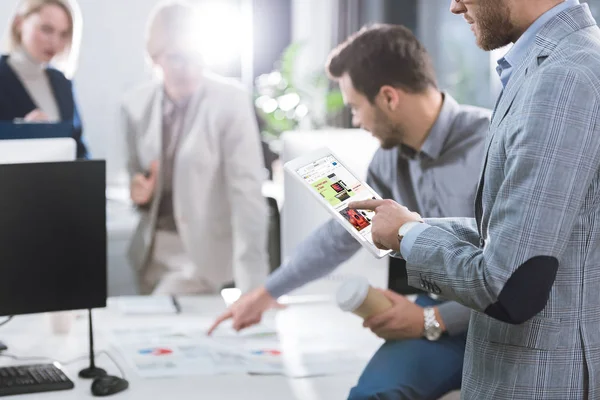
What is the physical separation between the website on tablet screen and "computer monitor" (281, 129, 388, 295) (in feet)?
1.99

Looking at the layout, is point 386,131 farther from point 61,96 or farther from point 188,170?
point 61,96

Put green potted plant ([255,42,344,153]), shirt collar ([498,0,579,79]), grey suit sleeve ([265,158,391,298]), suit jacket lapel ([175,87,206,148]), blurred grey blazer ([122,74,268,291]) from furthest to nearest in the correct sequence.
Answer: green potted plant ([255,42,344,153])
suit jacket lapel ([175,87,206,148])
blurred grey blazer ([122,74,268,291])
grey suit sleeve ([265,158,391,298])
shirt collar ([498,0,579,79])

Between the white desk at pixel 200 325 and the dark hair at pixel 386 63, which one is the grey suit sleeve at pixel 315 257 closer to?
the white desk at pixel 200 325

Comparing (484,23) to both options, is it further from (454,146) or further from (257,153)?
(257,153)

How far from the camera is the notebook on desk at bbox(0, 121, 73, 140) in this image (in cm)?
217

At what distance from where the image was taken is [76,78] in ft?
16.6

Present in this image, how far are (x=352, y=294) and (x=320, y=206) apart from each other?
20.3 inches

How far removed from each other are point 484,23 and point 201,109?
218 cm

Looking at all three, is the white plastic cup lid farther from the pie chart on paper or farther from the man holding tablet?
the pie chart on paper

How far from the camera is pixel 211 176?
3.37 m

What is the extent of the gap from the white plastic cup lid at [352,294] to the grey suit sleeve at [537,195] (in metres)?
0.58

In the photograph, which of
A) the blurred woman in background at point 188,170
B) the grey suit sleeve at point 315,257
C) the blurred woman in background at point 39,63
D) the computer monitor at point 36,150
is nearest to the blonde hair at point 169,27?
the blurred woman in background at point 188,170

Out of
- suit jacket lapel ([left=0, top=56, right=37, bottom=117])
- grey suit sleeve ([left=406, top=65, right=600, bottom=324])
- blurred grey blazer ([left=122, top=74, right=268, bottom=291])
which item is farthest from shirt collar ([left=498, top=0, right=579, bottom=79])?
suit jacket lapel ([left=0, top=56, right=37, bottom=117])

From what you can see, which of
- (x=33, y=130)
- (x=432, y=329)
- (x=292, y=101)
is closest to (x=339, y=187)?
(x=432, y=329)
